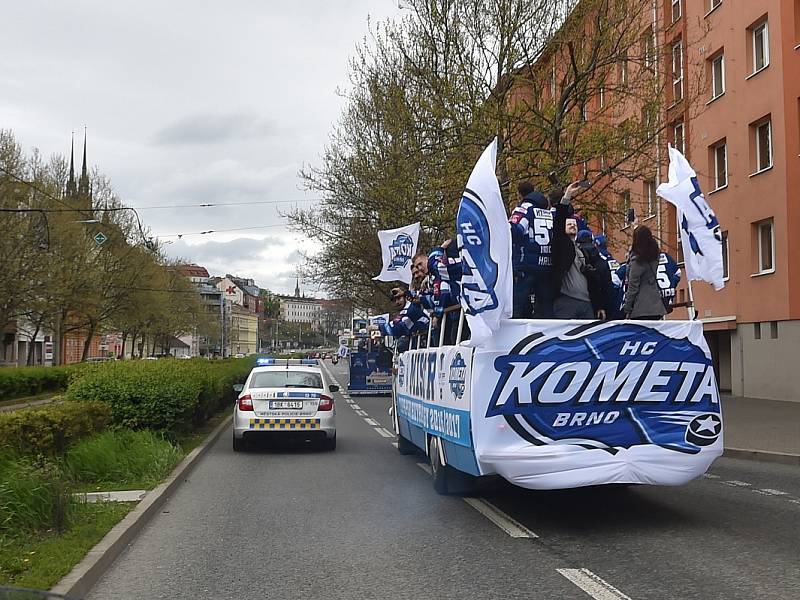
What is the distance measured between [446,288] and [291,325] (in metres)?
148

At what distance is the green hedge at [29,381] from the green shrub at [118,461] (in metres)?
19.5

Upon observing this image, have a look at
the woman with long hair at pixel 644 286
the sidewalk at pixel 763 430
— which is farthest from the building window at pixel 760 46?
the woman with long hair at pixel 644 286

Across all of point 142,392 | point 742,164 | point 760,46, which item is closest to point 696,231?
point 142,392

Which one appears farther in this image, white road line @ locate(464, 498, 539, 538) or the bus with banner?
white road line @ locate(464, 498, 539, 538)

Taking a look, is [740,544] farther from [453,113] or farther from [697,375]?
[453,113]

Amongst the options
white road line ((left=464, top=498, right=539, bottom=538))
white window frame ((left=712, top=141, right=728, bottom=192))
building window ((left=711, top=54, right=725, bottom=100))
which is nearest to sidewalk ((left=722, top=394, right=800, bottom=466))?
white road line ((left=464, top=498, right=539, bottom=538))

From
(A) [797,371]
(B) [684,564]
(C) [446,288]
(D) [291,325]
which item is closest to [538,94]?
(A) [797,371]

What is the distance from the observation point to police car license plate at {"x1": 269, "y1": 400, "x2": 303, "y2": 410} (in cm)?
1405

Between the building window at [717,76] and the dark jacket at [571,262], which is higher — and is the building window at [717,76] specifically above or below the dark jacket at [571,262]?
above

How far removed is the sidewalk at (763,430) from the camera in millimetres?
13227

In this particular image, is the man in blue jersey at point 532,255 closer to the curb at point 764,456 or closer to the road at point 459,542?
the road at point 459,542

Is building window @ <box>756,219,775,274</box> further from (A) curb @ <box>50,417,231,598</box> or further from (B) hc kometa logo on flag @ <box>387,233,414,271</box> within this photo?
(A) curb @ <box>50,417,231,598</box>

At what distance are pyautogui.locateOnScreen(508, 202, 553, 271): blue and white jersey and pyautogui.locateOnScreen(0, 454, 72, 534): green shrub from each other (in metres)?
4.45

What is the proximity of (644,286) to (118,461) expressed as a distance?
6.46 m
